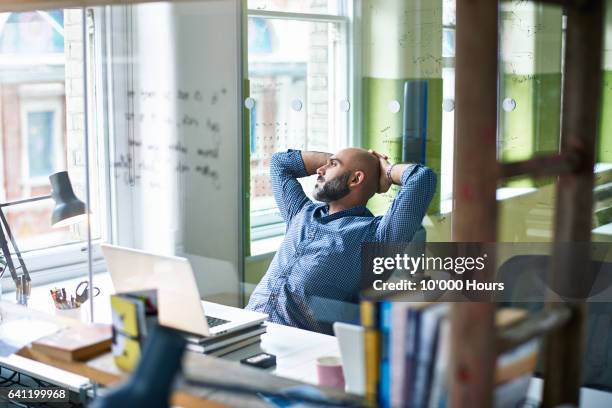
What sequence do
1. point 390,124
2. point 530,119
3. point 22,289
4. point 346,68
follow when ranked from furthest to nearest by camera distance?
point 346,68 < point 390,124 < point 530,119 < point 22,289

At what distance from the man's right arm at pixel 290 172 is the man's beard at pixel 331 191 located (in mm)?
95

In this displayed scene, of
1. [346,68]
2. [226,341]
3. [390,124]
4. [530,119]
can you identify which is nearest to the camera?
[226,341]

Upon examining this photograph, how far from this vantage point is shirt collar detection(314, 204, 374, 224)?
312 centimetres

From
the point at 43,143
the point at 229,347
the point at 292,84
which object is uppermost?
the point at 292,84

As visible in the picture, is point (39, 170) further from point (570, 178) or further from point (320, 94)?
point (570, 178)

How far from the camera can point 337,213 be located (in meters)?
3.13

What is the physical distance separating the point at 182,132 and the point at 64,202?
3.83 feet

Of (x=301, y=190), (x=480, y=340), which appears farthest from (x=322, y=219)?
(x=480, y=340)

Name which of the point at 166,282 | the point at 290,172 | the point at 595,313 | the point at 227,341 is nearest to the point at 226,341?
the point at 227,341

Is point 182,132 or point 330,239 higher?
point 182,132

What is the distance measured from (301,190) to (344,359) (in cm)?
164

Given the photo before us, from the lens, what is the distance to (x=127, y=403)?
3.89 ft

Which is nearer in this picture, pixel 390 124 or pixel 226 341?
pixel 226 341

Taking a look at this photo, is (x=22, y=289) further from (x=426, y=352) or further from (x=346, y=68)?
(x=426, y=352)
